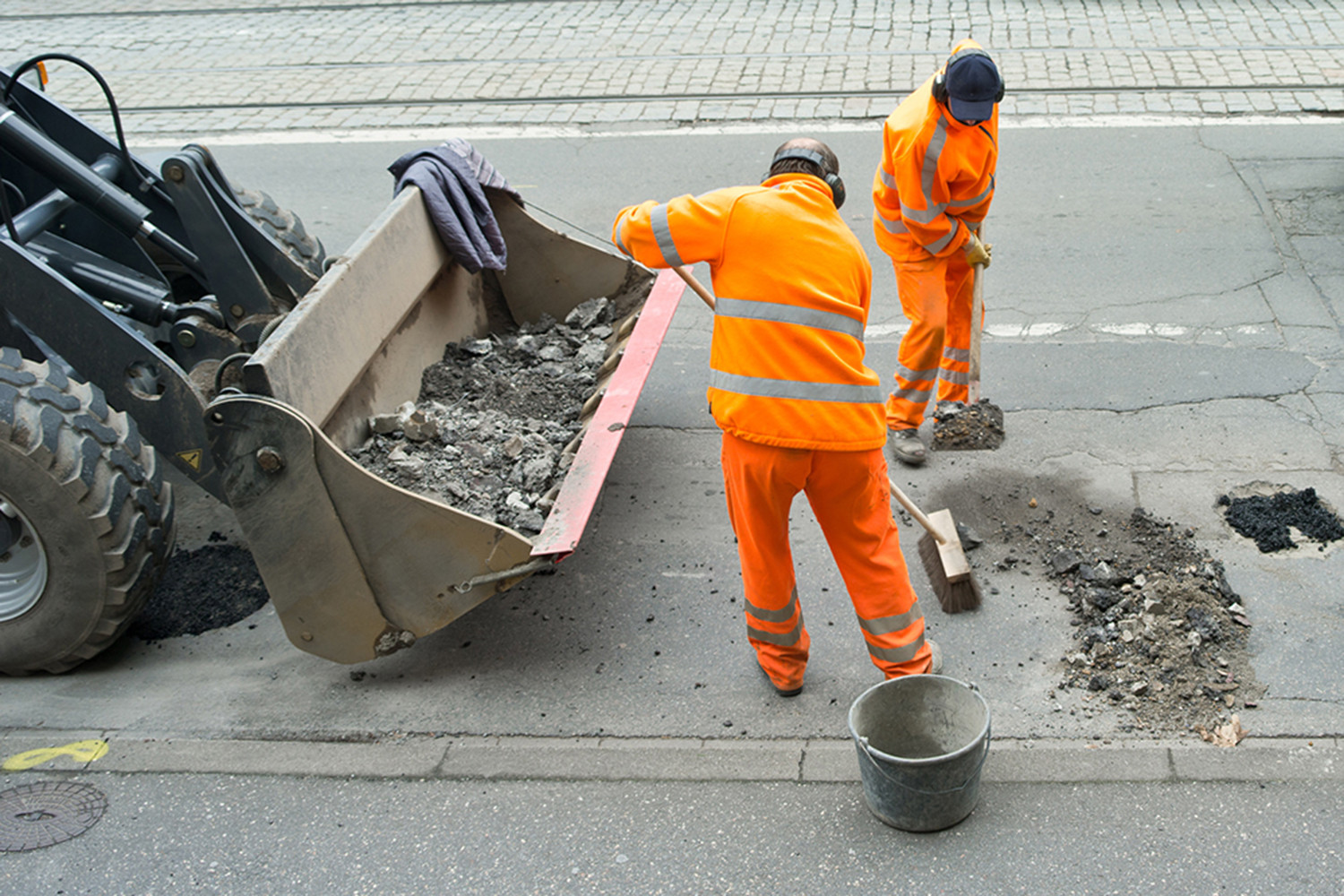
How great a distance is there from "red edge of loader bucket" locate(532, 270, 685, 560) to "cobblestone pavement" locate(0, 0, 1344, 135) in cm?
476

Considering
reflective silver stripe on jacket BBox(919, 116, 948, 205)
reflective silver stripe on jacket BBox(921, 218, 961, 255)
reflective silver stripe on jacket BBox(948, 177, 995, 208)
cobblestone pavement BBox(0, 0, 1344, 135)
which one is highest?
reflective silver stripe on jacket BBox(919, 116, 948, 205)

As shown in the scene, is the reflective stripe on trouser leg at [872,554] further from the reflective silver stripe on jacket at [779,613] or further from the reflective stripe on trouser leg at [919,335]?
the reflective stripe on trouser leg at [919,335]

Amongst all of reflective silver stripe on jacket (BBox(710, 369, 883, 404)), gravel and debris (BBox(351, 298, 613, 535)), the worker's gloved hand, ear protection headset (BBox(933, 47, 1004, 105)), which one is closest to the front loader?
gravel and debris (BBox(351, 298, 613, 535))

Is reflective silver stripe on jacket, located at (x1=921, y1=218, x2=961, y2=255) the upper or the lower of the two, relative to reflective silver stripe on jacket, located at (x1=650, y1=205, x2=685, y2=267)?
lower

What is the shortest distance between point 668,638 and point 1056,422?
2.41m

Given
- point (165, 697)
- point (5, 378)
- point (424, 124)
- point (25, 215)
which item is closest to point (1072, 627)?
point (165, 697)

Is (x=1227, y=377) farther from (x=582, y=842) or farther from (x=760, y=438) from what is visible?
(x=582, y=842)

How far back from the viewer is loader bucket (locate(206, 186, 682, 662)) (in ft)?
12.1

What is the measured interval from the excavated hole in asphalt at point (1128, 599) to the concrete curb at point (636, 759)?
0.18 m

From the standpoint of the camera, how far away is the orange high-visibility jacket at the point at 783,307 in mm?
3457

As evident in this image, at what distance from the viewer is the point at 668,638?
171 inches

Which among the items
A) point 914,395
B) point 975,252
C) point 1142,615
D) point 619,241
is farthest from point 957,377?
point 619,241

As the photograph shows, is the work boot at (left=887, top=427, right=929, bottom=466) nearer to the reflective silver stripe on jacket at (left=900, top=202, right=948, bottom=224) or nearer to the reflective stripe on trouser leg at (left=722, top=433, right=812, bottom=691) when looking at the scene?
the reflective silver stripe on jacket at (left=900, top=202, right=948, bottom=224)

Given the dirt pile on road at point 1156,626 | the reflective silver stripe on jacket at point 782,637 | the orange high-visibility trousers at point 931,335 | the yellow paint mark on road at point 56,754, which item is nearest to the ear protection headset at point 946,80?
the orange high-visibility trousers at point 931,335
